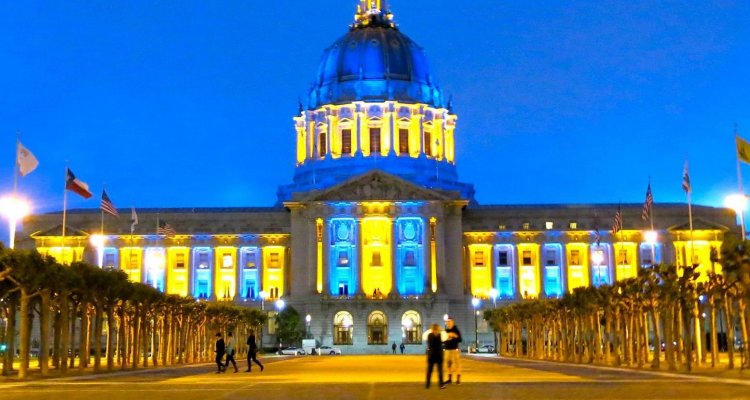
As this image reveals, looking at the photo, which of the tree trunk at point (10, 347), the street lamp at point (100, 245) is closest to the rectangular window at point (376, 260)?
the street lamp at point (100, 245)

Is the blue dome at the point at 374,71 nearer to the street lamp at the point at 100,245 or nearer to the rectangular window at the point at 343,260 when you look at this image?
the rectangular window at the point at 343,260

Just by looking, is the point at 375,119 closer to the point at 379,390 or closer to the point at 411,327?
the point at 411,327

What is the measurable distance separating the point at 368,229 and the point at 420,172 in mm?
17219

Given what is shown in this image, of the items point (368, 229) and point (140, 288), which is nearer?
point (140, 288)

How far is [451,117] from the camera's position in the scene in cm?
17125

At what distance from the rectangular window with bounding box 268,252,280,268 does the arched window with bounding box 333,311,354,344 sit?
1520cm

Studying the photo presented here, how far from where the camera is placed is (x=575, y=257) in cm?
15150

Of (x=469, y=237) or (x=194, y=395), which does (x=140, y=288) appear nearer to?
(x=194, y=395)

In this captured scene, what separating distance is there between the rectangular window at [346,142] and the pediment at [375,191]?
18220 mm

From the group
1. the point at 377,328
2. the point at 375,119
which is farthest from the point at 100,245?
the point at 375,119

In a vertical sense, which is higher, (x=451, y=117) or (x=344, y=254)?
(x=451, y=117)

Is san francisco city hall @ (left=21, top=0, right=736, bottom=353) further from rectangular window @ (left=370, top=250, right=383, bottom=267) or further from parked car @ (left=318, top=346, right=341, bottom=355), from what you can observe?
parked car @ (left=318, top=346, right=341, bottom=355)

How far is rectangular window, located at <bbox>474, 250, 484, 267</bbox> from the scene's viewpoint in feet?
494

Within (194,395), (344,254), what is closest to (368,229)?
(344,254)
